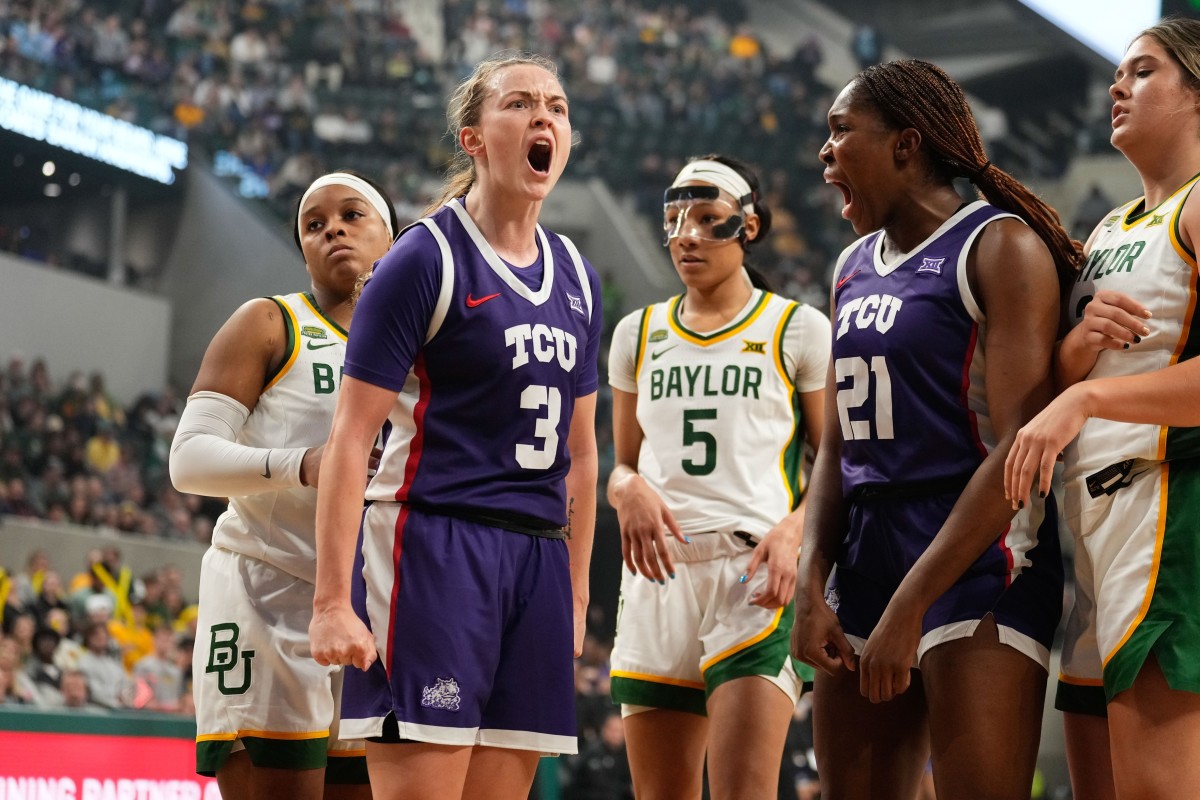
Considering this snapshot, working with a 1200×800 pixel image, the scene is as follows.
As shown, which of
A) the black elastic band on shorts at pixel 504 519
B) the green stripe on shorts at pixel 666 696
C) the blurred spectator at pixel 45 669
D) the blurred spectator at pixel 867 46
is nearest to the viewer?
the black elastic band on shorts at pixel 504 519

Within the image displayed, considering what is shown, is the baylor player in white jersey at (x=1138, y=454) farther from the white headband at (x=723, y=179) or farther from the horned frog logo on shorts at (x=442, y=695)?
the white headband at (x=723, y=179)

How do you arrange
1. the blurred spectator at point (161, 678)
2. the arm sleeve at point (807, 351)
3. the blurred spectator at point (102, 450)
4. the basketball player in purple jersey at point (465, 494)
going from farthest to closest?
the blurred spectator at point (102, 450), the blurred spectator at point (161, 678), the arm sleeve at point (807, 351), the basketball player in purple jersey at point (465, 494)

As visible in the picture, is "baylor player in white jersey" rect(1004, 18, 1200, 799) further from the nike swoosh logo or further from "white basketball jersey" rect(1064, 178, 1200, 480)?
the nike swoosh logo

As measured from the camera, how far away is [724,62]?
24109 millimetres

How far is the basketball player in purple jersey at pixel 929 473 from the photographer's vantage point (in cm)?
286

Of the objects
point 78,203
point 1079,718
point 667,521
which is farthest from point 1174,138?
point 78,203

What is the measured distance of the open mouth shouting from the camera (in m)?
3.19

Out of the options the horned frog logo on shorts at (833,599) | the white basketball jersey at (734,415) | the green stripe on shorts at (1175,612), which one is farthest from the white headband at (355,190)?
the green stripe on shorts at (1175,612)

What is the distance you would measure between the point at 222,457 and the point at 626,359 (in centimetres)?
166

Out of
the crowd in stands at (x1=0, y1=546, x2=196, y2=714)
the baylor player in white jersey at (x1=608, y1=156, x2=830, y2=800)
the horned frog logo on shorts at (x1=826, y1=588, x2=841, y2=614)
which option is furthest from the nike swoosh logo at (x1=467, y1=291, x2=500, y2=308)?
the crowd in stands at (x1=0, y1=546, x2=196, y2=714)

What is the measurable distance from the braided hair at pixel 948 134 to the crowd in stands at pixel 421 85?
16.7 meters

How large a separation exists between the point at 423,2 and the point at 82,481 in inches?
495

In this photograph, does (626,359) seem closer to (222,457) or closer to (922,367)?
(222,457)

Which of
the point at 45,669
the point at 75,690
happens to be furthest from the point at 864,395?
the point at 45,669
